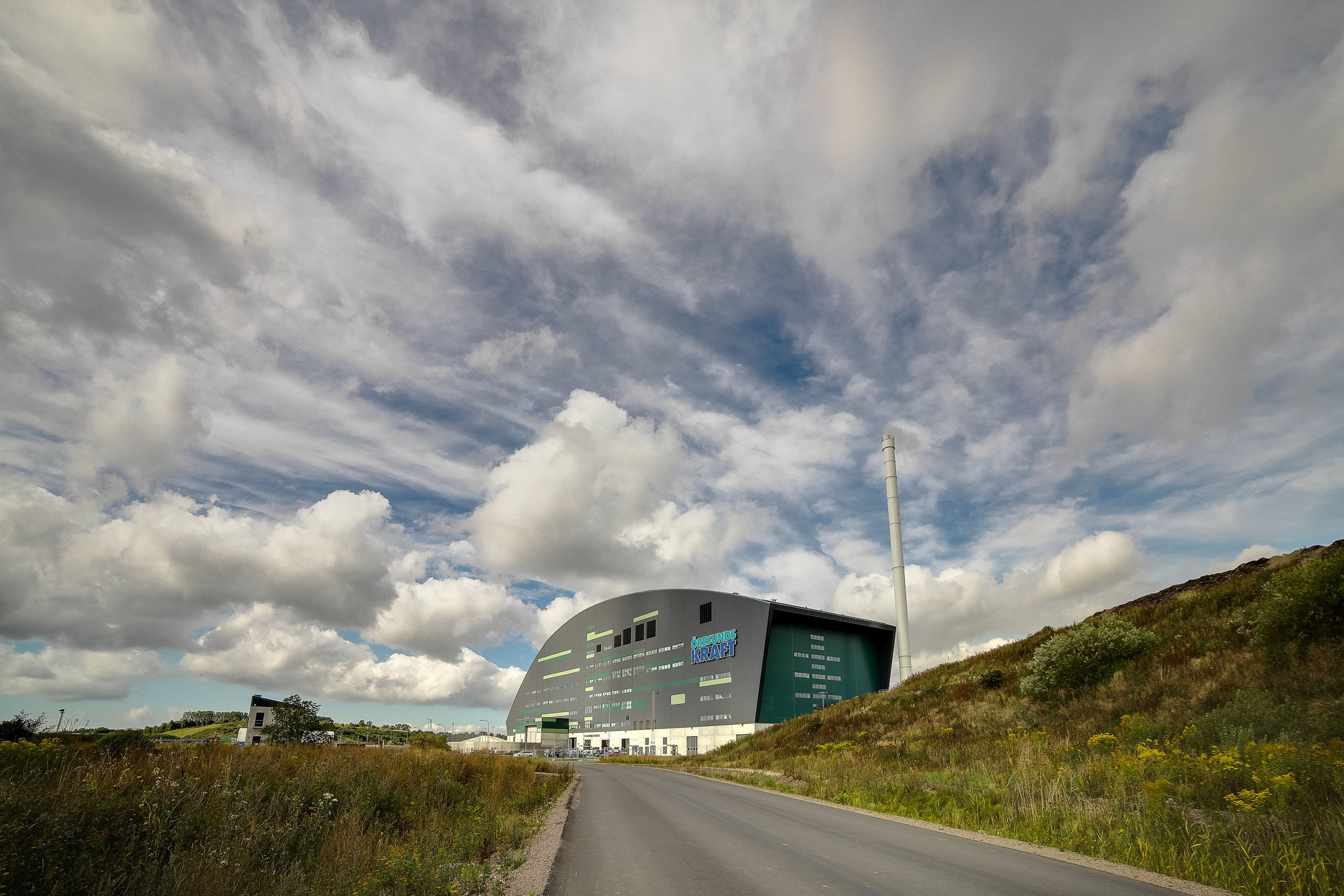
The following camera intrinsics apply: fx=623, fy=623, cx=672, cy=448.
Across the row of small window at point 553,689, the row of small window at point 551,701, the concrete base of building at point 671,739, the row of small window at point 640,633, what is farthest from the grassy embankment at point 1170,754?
the row of small window at point 551,701

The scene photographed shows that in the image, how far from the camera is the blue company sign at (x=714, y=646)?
309 ft

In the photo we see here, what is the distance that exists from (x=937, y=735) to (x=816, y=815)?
16.4 m

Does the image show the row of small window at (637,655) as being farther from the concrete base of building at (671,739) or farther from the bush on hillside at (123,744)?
the bush on hillside at (123,744)

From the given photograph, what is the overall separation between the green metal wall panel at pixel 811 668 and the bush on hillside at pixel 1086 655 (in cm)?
6487

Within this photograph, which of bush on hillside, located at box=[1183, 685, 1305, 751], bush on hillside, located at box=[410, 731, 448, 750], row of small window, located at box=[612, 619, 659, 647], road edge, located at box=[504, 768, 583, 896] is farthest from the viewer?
row of small window, located at box=[612, 619, 659, 647]

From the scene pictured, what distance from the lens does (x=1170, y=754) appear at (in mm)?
13797

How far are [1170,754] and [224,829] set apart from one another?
1828cm

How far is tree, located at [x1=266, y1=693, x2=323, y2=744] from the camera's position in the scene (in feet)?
115

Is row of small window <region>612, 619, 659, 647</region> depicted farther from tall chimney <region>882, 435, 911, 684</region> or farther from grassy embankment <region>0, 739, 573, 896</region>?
grassy embankment <region>0, 739, 573, 896</region>

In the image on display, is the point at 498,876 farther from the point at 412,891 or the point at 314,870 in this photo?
the point at 314,870

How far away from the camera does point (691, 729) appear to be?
97.8 m

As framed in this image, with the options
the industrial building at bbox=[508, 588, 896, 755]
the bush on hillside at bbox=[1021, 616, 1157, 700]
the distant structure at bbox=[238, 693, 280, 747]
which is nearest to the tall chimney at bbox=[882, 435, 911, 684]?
the industrial building at bbox=[508, 588, 896, 755]

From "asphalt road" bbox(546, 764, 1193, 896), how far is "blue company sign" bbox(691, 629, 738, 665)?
79.9 m

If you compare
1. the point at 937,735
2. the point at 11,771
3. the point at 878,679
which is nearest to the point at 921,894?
the point at 11,771
